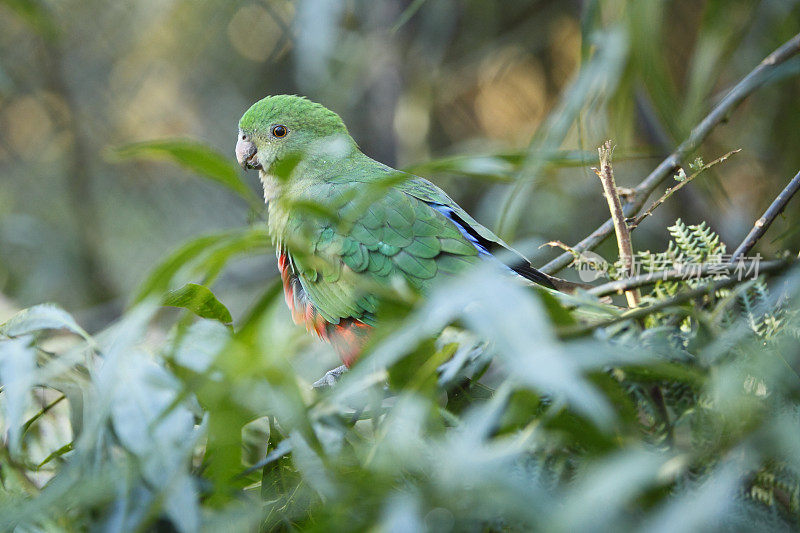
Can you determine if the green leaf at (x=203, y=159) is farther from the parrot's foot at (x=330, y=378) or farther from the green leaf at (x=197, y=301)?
the parrot's foot at (x=330, y=378)

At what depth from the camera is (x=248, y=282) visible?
3684 mm

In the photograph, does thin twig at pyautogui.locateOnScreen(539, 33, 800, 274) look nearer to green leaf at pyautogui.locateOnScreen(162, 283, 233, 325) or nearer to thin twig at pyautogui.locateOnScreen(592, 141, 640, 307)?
thin twig at pyautogui.locateOnScreen(592, 141, 640, 307)

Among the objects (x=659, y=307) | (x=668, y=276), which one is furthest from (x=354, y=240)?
(x=659, y=307)

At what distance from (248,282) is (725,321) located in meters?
3.07

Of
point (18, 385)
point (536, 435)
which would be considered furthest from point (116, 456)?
point (536, 435)

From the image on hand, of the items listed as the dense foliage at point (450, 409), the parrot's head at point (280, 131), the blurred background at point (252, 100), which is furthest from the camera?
the blurred background at point (252, 100)

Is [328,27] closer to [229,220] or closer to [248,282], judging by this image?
[248,282]

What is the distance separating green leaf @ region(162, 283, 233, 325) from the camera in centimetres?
96

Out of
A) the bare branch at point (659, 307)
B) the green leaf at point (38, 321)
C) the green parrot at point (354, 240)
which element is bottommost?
the green parrot at point (354, 240)

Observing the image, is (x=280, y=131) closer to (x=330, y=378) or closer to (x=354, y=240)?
(x=354, y=240)

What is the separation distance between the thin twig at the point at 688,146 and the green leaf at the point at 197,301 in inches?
24.2

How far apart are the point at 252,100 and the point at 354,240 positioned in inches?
114

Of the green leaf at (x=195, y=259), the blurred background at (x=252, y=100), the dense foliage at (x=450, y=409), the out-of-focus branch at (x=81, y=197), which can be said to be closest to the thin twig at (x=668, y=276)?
the dense foliage at (x=450, y=409)

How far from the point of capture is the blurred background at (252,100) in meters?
2.78
